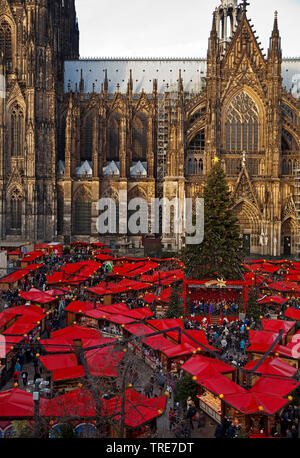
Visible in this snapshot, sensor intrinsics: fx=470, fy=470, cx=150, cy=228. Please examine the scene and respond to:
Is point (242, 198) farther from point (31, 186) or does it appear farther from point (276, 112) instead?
point (31, 186)

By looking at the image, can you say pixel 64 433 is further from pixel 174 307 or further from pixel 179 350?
pixel 174 307

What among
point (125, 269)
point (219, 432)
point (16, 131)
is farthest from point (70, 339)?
point (16, 131)

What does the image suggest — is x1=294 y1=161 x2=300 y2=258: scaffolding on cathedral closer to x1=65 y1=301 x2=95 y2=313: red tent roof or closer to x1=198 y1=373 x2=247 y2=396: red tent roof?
x1=65 y1=301 x2=95 y2=313: red tent roof

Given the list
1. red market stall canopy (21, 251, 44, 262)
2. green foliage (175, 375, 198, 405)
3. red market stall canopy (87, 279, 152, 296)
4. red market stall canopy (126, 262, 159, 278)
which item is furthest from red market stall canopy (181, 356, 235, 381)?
red market stall canopy (21, 251, 44, 262)

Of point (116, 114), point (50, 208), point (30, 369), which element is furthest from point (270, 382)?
point (116, 114)

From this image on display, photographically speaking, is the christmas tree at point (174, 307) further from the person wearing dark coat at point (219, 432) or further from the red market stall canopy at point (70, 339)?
the person wearing dark coat at point (219, 432)

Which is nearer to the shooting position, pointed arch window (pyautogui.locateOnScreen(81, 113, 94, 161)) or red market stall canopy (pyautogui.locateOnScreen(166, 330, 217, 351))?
red market stall canopy (pyautogui.locateOnScreen(166, 330, 217, 351))
